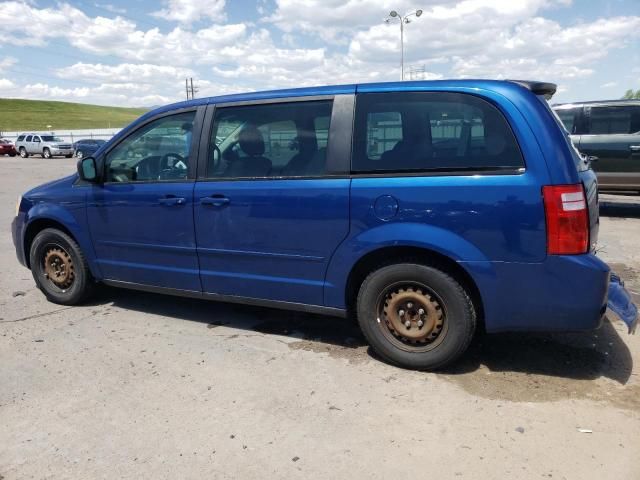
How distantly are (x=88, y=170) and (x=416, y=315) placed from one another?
300cm

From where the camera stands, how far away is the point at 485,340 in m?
4.05

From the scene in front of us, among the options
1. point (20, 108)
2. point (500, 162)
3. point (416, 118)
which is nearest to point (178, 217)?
point (416, 118)

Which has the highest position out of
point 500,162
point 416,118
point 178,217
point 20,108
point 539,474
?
point 20,108

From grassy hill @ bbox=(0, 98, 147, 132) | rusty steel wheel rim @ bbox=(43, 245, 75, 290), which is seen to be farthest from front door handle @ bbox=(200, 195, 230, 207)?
grassy hill @ bbox=(0, 98, 147, 132)

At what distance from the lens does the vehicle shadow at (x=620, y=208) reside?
9.88 m

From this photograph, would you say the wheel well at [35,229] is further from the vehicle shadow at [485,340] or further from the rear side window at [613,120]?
the rear side window at [613,120]

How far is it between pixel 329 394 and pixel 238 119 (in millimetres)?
2128

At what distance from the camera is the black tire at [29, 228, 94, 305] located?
4898 mm

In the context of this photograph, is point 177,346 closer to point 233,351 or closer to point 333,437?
point 233,351

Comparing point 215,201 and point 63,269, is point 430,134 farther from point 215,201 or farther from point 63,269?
point 63,269

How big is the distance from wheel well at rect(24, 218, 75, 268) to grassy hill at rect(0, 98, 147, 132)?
3235 inches

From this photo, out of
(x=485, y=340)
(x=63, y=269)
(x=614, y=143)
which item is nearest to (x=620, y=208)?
(x=614, y=143)

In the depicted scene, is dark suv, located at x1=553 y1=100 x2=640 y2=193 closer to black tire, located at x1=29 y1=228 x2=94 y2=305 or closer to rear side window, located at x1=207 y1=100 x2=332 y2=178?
rear side window, located at x1=207 y1=100 x2=332 y2=178

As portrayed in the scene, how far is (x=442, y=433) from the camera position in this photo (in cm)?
284
